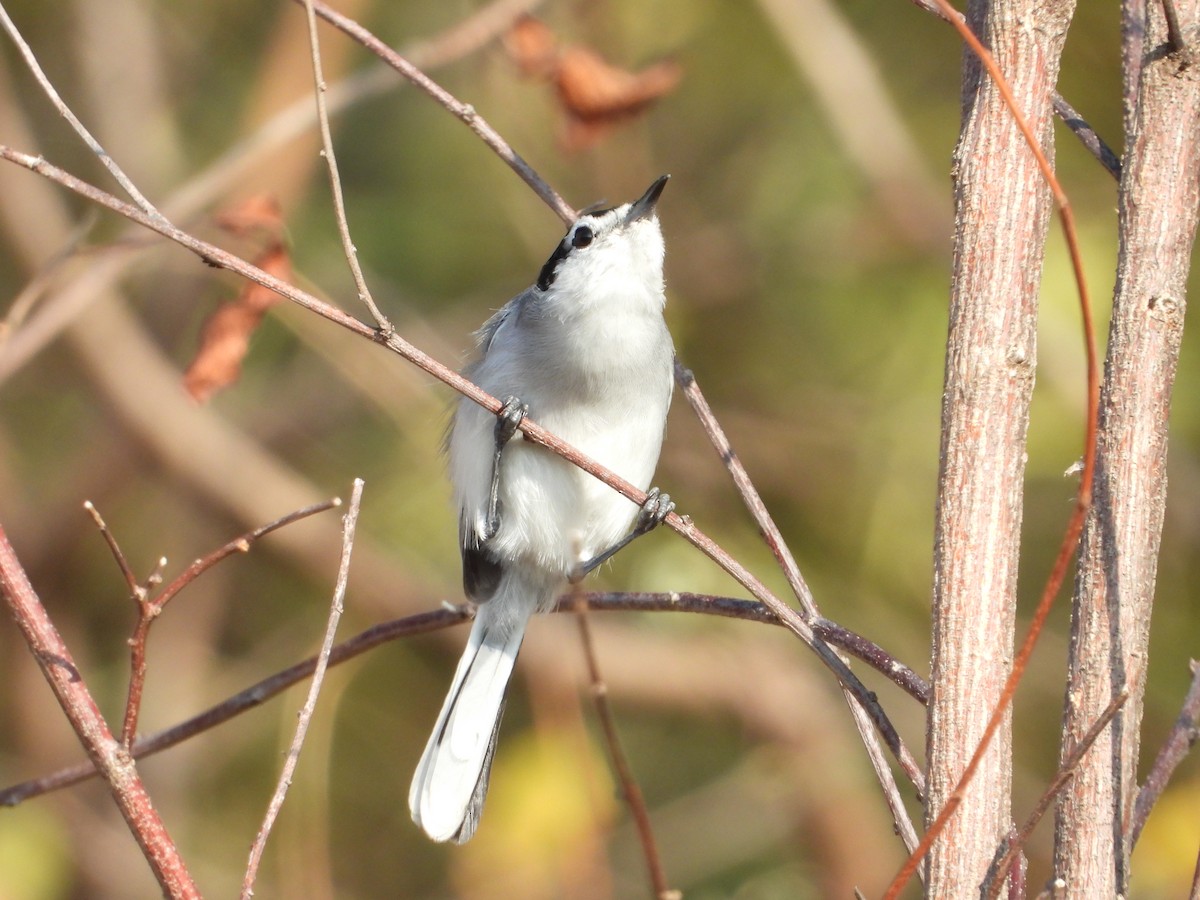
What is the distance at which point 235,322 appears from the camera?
2371 millimetres

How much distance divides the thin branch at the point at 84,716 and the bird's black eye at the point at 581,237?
67.2 inches

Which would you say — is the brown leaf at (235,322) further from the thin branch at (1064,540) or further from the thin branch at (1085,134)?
the thin branch at (1064,540)

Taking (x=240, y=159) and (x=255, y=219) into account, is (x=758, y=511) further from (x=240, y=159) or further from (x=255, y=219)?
(x=240, y=159)

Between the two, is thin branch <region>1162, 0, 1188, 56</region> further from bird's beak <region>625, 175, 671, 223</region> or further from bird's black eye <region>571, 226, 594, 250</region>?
bird's black eye <region>571, 226, 594, 250</region>

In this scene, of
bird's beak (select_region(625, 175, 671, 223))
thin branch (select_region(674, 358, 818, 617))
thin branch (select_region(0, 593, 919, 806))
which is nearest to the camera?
thin branch (select_region(674, 358, 818, 617))

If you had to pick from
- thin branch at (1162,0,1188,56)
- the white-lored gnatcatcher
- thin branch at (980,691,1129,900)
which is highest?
the white-lored gnatcatcher

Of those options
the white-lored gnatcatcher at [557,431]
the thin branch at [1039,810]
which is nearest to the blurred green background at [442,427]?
the white-lored gnatcatcher at [557,431]

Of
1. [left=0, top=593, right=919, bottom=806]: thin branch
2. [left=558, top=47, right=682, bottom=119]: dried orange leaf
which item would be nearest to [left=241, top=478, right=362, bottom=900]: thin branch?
[left=0, top=593, right=919, bottom=806]: thin branch

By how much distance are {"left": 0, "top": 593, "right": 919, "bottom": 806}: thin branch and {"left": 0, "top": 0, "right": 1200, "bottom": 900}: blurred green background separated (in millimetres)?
1799

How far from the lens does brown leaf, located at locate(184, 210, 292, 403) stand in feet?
7.62

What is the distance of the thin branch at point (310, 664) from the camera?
5.80ft

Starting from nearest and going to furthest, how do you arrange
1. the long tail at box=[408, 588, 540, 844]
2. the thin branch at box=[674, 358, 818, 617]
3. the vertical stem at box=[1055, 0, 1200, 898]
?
the vertical stem at box=[1055, 0, 1200, 898] → the thin branch at box=[674, 358, 818, 617] → the long tail at box=[408, 588, 540, 844]

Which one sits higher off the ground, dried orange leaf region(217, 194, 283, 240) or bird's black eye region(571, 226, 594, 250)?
bird's black eye region(571, 226, 594, 250)

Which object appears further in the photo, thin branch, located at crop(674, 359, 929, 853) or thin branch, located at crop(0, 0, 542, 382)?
thin branch, located at crop(0, 0, 542, 382)
